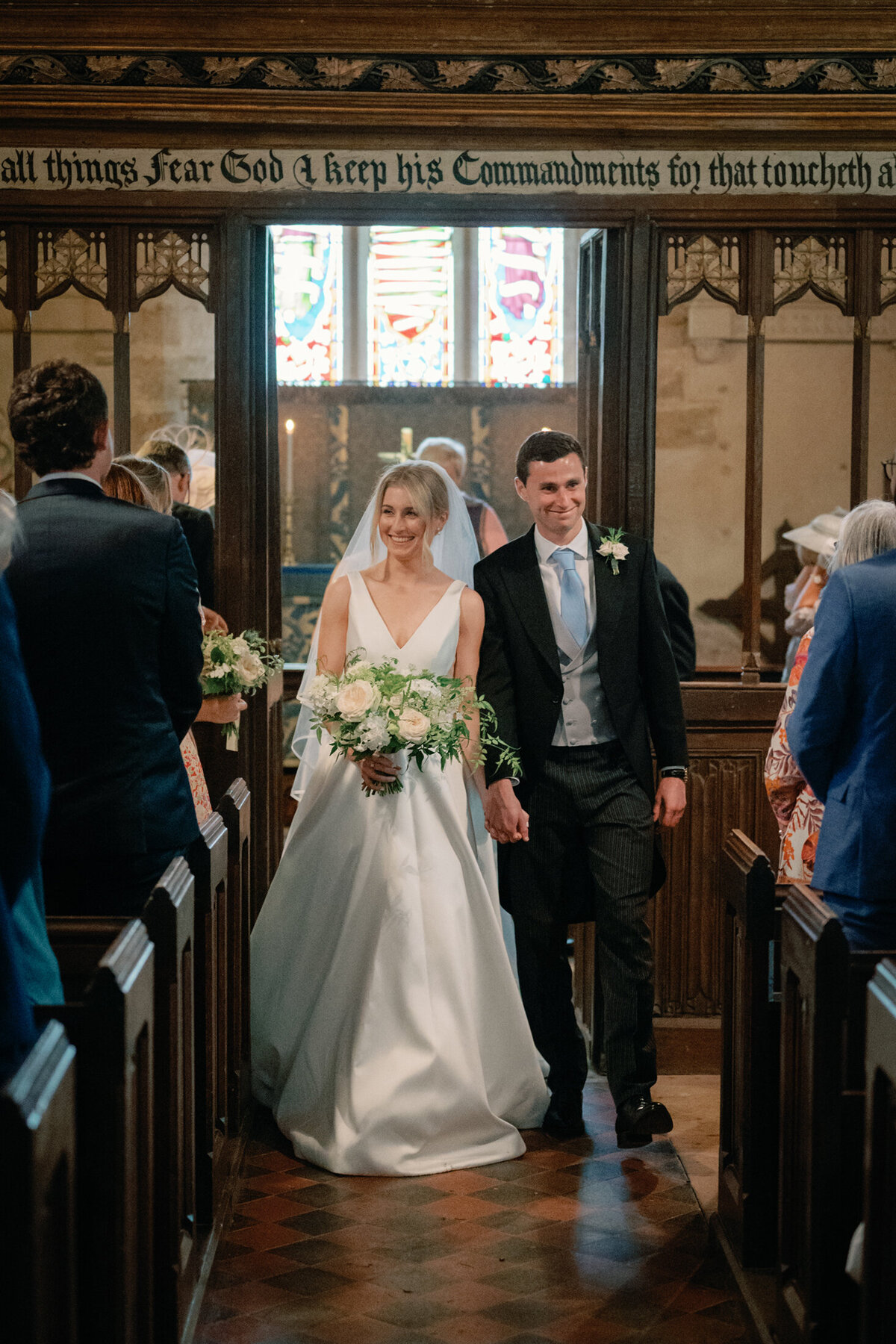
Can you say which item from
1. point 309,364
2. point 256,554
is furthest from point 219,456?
point 309,364

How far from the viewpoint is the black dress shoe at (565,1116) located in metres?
4.47

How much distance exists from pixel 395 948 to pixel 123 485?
158 centimetres

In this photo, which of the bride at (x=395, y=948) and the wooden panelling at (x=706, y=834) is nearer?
the bride at (x=395, y=948)

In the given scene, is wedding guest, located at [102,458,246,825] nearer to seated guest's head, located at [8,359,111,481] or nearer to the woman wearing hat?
seated guest's head, located at [8,359,111,481]

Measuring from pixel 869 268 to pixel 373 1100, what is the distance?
3409mm

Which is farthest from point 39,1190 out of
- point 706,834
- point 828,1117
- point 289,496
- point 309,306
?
point 309,306

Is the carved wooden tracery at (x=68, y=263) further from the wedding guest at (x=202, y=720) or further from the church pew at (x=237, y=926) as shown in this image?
the church pew at (x=237, y=926)

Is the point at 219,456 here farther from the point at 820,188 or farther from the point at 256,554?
the point at 820,188

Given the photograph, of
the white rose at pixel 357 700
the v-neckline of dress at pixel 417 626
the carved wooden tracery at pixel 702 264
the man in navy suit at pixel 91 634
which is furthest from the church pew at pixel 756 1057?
the carved wooden tracery at pixel 702 264

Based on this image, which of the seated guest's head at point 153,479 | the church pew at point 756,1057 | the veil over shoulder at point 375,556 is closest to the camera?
the church pew at point 756,1057

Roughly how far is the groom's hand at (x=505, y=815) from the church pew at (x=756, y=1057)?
3.06ft

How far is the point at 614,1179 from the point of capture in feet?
13.6

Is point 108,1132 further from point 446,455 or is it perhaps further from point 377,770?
point 446,455

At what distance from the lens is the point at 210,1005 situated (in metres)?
3.47
